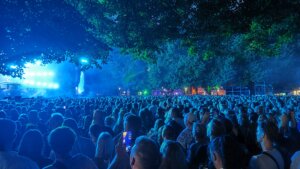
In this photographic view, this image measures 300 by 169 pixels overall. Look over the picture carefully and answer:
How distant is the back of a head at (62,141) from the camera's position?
12.5 ft

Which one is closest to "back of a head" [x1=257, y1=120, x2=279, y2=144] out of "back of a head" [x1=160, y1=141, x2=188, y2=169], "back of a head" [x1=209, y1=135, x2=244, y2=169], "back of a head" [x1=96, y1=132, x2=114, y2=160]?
"back of a head" [x1=209, y1=135, x2=244, y2=169]

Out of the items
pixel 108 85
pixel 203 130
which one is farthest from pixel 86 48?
pixel 108 85

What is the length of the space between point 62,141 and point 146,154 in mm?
1098

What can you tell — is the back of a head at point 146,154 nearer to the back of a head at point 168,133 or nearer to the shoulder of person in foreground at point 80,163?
the shoulder of person in foreground at point 80,163

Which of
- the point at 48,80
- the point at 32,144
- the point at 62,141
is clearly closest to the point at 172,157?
the point at 62,141

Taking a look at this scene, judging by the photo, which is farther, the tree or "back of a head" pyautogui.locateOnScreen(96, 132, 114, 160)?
the tree

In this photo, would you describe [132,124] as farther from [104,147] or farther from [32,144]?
[32,144]

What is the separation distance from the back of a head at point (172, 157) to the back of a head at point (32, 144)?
1643mm

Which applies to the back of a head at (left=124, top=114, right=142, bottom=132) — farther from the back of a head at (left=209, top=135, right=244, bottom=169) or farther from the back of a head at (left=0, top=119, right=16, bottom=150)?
the back of a head at (left=209, top=135, right=244, bottom=169)

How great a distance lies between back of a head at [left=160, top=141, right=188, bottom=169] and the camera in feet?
12.2

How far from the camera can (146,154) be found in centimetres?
332

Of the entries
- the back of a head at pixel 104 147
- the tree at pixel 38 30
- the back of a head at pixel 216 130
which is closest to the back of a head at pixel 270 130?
the back of a head at pixel 216 130

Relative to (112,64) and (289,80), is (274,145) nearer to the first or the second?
(289,80)

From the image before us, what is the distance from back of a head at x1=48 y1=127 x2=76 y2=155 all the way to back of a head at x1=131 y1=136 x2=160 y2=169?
91 cm
